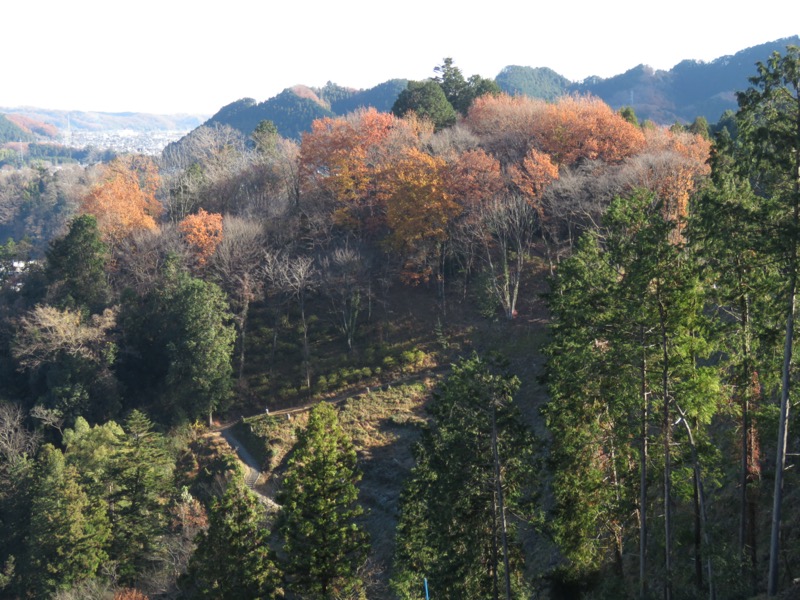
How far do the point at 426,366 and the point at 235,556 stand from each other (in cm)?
1808

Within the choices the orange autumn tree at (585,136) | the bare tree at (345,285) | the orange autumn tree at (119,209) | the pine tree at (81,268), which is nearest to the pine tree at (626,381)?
the bare tree at (345,285)

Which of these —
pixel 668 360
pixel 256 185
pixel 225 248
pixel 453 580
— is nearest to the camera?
pixel 668 360

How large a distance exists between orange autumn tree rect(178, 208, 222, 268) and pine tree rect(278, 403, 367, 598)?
76.0 feet

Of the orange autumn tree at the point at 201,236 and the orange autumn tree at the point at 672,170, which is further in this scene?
the orange autumn tree at the point at 201,236

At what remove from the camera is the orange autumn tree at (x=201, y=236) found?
3875cm

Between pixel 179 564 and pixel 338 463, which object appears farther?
pixel 179 564

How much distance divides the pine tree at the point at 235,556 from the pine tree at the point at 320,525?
2.18ft

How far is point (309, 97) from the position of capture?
146125 millimetres

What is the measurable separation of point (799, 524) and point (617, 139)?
27327 millimetres

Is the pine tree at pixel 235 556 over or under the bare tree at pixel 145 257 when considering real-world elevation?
under

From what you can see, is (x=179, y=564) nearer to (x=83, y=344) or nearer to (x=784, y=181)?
(x=83, y=344)

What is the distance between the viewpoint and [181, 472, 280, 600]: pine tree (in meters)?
17.5

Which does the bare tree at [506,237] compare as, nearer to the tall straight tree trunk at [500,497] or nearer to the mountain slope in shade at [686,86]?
the tall straight tree trunk at [500,497]

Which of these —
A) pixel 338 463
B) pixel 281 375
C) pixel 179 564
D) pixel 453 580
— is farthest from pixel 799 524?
pixel 281 375
